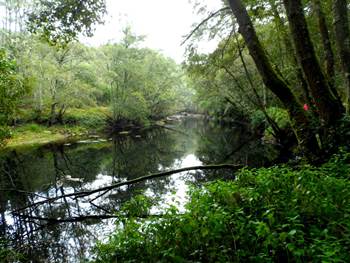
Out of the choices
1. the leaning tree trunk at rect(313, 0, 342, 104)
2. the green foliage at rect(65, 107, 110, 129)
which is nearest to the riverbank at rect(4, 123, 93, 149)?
the green foliage at rect(65, 107, 110, 129)

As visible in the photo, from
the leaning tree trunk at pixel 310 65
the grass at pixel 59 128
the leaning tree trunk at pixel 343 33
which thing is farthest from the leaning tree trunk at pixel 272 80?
the grass at pixel 59 128

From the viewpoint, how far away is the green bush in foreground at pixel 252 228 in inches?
110

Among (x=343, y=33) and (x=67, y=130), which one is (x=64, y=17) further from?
(x=67, y=130)

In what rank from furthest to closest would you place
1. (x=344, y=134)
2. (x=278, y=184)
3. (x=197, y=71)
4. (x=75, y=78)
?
1. (x=75, y=78)
2. (x=197, y=71)
3. (x=344, y=134)
4. (x=278, y=184)

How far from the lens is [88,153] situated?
20609 mm

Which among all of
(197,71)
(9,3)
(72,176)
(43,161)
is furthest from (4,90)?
(9,3)

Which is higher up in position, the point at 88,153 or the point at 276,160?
the point at 88,153

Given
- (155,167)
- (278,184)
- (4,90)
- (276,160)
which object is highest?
(4,90)

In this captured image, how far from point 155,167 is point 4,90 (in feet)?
27.8

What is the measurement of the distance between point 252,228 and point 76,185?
34.4 ft

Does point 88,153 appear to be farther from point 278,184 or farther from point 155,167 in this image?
point 278,184

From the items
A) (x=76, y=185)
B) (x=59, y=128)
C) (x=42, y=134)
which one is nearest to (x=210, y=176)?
(x=76, y=185)

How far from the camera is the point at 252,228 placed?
10.5 feet

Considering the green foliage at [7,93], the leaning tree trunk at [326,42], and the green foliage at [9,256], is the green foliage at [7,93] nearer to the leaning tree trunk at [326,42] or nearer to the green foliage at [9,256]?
the green foliage at [9,256]
